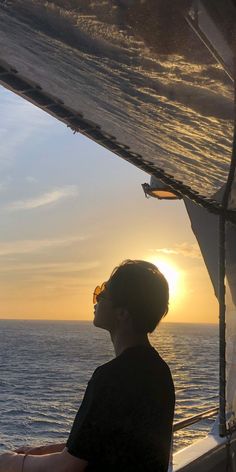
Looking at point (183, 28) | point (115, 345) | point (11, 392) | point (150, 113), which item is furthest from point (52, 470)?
point (11, 392)

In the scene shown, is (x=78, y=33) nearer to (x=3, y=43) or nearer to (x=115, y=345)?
(x=3, y=43)

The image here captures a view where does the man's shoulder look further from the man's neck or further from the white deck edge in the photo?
the white deck edge

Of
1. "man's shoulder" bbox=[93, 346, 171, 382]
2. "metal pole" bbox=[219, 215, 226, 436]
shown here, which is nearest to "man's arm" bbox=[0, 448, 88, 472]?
"man's shoulder" bbox=[93, 346, 171, 382]

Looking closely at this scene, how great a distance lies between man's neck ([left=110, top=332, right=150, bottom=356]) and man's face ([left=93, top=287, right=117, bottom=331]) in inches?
1.8

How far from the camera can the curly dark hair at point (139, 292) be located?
167cm

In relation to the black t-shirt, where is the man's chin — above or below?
above

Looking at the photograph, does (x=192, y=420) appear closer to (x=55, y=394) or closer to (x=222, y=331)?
(x=222, y=331)

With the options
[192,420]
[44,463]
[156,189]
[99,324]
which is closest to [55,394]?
[192,420]

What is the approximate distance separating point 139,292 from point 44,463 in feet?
1.71

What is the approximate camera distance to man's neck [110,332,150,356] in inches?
64.1

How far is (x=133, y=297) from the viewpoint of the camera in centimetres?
167

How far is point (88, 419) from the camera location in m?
1.46

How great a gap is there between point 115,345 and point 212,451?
2402 millimetres

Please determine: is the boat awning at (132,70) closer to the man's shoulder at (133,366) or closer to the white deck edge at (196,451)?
the man's shoulder at (133,366)
